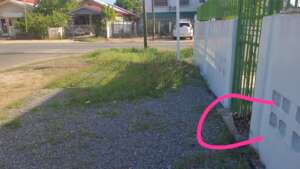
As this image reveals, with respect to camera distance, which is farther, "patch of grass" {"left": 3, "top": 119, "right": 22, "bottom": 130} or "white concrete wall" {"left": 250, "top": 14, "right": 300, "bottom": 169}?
"patch of grass" {"left": 3, "top": 119, "right": 22, "bottom": 130}

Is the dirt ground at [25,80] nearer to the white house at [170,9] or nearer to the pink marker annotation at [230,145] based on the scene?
the pink marker annotation at [230,145]

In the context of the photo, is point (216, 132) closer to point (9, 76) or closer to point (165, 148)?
point (165, 148)

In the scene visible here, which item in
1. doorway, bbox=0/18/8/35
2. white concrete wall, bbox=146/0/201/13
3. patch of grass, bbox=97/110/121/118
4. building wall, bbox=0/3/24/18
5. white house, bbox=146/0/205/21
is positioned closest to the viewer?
patch of grass, bbox=97/110/121/118

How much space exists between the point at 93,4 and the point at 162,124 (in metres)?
34.9

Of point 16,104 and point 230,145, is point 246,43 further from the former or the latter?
point 16,104

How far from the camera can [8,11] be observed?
108 feet

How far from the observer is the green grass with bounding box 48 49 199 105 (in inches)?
233

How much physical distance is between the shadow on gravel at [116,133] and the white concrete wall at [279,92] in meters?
0.45

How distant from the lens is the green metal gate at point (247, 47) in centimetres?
336

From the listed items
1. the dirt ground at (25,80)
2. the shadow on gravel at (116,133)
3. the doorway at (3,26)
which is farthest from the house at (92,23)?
the shadow on gravel at (116,133)

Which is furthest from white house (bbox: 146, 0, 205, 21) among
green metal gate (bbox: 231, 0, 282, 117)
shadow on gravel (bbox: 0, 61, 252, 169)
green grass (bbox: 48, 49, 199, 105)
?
green metal gate (bbox: 231, 0, 282, 117)

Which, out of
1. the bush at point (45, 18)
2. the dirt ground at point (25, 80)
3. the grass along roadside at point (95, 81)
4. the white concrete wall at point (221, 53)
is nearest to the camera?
the white concrete wall at point (221, 53)

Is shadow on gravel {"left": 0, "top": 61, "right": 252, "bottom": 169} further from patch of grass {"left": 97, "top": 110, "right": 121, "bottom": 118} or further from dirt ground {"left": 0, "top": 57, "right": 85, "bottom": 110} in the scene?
dirt ground {"left": 0, "top": 57, "right": 85, "bottom": 110}

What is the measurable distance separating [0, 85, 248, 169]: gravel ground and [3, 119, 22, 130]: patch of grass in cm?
8
